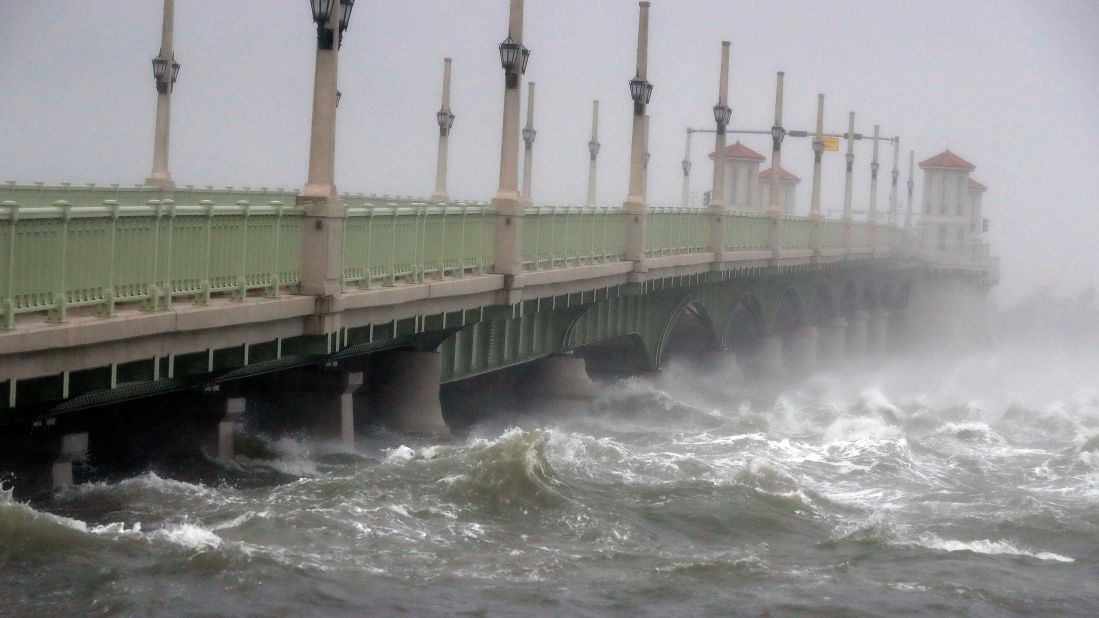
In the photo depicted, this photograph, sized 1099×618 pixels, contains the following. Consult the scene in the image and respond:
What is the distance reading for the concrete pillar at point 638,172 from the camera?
3928 cm

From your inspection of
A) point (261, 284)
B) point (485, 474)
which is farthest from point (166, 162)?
point (261, 284)

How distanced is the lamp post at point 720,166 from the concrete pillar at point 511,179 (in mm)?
16494

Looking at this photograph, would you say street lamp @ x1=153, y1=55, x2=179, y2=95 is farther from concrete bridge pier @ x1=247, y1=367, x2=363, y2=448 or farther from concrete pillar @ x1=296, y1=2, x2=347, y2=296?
concrete pillar @ x1=296, y1=2, x2=347, y2=296

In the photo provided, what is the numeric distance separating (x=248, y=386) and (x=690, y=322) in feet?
108

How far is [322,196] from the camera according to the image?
76.3 ft

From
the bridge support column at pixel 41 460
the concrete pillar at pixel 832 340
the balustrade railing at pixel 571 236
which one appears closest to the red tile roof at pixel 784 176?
the concrete pillar at pixel 832 340

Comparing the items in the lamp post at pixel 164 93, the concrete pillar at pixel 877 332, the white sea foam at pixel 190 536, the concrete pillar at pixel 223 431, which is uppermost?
the lamp post at pixel 164 93

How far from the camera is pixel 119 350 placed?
18453 mm

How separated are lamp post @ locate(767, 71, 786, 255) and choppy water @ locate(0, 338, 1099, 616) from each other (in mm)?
16986

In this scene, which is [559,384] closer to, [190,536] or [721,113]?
[721,113]

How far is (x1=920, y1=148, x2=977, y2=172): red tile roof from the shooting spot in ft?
359

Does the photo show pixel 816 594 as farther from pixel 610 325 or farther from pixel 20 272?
pixel 610 325

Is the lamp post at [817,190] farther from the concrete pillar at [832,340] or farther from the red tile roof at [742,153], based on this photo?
the red tile roof at [742,153]

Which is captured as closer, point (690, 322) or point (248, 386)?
point (248, 386)
